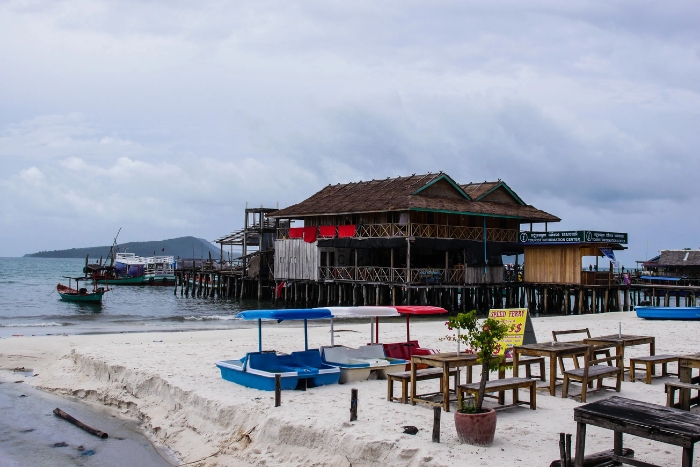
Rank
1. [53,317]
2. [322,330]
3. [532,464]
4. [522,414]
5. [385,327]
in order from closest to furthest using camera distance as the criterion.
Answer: [532,464]
[522,414]
[322,330]
[385,327]
[53,317]

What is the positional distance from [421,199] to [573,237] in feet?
28.7

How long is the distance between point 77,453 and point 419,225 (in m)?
26.9

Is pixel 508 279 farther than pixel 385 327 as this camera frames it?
Yes

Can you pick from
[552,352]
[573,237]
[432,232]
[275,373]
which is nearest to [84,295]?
[432,232]

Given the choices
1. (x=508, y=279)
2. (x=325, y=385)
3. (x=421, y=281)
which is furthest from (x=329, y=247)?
(x=325, y=385)

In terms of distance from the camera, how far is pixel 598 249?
38.8 m

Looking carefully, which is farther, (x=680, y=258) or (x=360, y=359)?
(x=680, y=258)

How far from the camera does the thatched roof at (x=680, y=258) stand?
5909 centimetres

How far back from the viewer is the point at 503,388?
10141 mm

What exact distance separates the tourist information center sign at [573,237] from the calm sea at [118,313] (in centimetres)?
1732

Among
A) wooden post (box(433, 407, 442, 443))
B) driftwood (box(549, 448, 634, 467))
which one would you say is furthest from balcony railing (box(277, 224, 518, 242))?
driftwood (box(549, 448, 634, 467))

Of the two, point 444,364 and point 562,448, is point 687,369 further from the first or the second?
point 562,448

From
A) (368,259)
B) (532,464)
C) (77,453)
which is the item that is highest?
(368,259)

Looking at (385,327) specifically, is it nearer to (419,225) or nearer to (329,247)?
(419,225)
